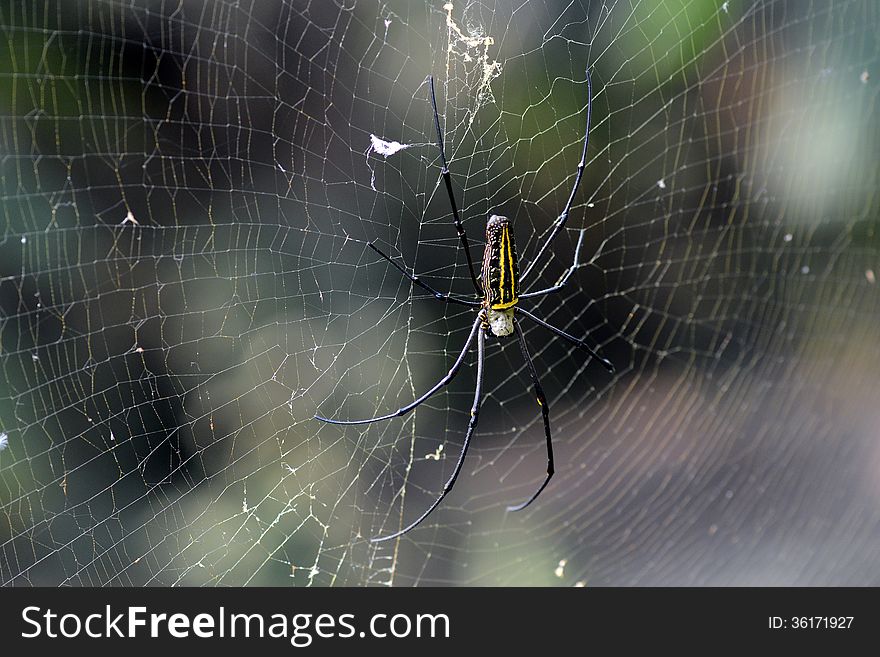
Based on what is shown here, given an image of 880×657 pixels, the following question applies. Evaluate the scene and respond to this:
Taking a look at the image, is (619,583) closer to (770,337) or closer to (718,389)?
(718,389)

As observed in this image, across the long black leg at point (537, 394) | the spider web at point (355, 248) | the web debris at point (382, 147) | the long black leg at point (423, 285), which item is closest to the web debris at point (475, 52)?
the spider web at point (355, 248)

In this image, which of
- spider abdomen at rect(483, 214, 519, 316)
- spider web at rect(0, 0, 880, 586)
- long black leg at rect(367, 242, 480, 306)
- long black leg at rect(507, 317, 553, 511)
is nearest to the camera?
long black leg at rect(367, 242, 480, 306)

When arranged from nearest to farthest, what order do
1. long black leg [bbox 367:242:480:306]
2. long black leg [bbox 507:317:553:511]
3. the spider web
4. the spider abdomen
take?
long black leg [bbox 367:242:480:306] → the spider abdomen → the spider web → long black leg [bbox 507:317:553:511]

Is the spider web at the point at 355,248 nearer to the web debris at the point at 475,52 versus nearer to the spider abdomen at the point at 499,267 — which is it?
the web debris at the point at 475,52

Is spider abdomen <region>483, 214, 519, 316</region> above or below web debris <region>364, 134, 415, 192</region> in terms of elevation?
below

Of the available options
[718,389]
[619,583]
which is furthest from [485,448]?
[718,389]

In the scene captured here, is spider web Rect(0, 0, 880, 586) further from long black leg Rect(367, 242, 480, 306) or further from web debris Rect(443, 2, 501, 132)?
long black leg Rect(367, 242, 480, 306)

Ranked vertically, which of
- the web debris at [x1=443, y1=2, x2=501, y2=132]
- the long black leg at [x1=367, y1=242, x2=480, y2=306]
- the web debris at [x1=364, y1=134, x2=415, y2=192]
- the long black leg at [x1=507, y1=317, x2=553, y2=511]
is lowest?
the long black leg at [x1=507, y1=317, x2=553, y2=511]

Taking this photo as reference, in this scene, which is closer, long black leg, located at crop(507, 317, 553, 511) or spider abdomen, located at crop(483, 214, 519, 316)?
spider abdomen, located at crop(483, 214, 519, 316)

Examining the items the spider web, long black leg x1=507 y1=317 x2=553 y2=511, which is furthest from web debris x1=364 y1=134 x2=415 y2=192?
long black leg x1=507 y1=317 x2=553 y2=511
